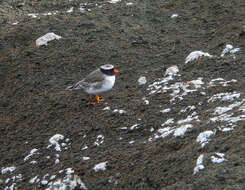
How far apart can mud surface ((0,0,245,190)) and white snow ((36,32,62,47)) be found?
0.07m

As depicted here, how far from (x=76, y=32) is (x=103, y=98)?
1761 mm

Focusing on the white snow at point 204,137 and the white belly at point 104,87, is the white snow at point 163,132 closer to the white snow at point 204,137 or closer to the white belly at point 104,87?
the white snow at point 204,137

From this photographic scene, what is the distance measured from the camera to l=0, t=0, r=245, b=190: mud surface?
139 inches

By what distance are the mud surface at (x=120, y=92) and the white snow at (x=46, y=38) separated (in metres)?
0.07

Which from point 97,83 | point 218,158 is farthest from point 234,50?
point 218,158

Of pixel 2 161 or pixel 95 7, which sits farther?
pixel 95 7

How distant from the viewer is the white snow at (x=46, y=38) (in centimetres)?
633

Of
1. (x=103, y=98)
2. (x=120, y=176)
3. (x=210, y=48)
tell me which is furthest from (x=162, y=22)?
(x=120, y=176)

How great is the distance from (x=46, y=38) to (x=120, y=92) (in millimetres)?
1835

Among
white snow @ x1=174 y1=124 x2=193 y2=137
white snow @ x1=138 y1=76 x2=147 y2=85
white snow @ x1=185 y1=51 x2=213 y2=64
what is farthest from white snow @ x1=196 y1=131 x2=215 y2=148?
white snow @ x1=185 y1=51 x2=213 y2=64

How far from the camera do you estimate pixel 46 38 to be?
638cm

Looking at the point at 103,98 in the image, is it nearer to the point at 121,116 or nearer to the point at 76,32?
the point at 121,116

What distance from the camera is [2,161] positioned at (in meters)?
4.51

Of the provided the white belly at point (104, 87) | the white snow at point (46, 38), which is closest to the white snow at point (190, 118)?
the white belly at point (104, 87)
